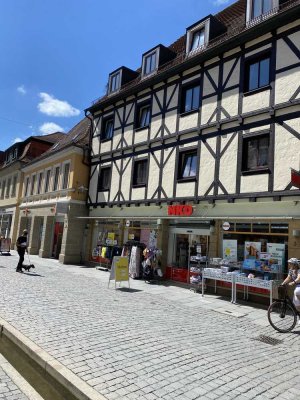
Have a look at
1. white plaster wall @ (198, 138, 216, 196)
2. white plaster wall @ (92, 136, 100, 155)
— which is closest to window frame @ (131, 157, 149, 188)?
white plaster wall @ (198, 138, 216, 196)

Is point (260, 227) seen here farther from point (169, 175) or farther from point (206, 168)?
point (169, 175)

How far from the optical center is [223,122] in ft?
40.2

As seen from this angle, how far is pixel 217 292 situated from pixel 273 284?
2700mm

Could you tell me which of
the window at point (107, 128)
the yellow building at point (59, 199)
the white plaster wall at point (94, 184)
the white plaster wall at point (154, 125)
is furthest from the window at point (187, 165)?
the yellow building at point (59, 199)

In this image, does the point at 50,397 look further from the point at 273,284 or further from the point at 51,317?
the point at 273,284

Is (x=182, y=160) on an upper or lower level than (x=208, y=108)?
lower

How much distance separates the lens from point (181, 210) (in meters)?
13.5

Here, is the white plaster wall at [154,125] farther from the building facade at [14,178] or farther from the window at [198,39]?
the building facade at [14,178]

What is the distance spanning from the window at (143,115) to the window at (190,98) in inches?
91.8

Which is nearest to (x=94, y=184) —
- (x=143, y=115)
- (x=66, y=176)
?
(x=66, y=176)

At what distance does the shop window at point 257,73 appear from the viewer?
1151cm

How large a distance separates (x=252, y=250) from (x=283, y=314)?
12.4ft

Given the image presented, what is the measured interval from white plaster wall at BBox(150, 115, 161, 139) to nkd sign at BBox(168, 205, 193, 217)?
3.57 metres

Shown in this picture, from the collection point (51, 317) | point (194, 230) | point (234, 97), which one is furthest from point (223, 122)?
point (51, 317)
